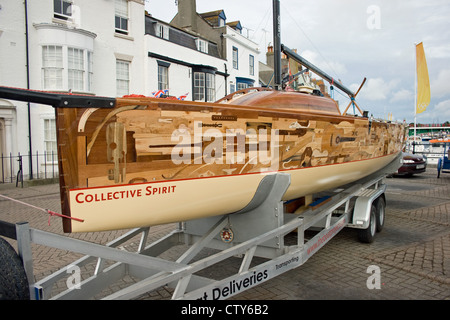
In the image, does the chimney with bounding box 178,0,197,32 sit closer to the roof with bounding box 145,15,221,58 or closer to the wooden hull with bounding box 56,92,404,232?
the roof with bounding box 145,15,221,58

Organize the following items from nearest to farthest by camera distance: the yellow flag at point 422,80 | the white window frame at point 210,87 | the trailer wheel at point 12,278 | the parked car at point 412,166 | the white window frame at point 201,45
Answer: the trailer wheel at point 12,278
the parked car at point 412,166
the yellow flag at point 422,80
the white window frame at point 210,87
the white window frame at point 201,45

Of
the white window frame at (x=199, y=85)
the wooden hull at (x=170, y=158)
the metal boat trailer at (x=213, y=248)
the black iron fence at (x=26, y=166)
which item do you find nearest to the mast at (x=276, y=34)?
the wooden hull at (x=170, y=158)

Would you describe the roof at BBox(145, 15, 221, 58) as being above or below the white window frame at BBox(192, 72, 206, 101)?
above

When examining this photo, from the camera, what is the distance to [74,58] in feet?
45.8

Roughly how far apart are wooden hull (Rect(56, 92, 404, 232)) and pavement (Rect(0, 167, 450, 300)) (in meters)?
1.16

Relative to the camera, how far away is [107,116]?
2.62 metres

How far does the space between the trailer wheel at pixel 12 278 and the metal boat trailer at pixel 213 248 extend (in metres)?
0.05

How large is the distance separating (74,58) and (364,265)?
1341 centimetres

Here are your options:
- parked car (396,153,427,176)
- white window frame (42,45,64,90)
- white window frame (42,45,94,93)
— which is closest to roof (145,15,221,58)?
white window frame (42,45,94,93)

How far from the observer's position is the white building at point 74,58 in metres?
12.9

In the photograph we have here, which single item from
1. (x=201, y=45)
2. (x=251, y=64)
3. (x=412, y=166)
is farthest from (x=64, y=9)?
(x=412, y=166)

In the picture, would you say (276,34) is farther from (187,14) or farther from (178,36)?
(187,14)

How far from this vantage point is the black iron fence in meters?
13.0

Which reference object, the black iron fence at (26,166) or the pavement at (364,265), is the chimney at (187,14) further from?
the pavement at (364,265)
